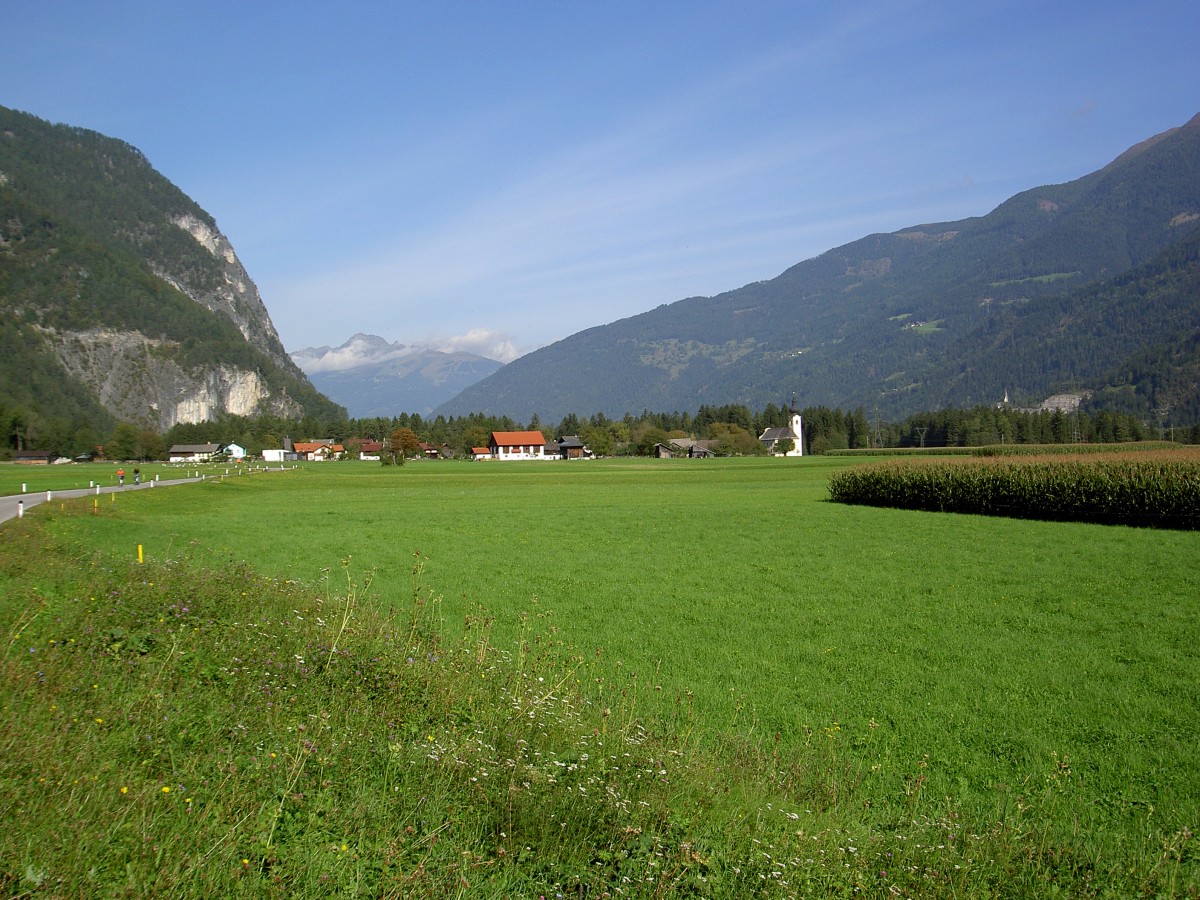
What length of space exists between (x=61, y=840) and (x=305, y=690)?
2.90 m

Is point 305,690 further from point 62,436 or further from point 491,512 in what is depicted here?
point 62,436

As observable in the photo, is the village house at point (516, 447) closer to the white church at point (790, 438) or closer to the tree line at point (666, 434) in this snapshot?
→ the tree line at point (666, 434)

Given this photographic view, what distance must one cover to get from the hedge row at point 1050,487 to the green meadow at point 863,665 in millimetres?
3977

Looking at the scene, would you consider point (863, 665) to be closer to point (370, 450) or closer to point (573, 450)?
point (573, 450)

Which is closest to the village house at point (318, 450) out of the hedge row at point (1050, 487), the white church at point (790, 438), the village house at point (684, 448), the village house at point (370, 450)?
the village house at point (370, 450)

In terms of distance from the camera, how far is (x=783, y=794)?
6.69 meters

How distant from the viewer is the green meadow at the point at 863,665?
5.64 metres

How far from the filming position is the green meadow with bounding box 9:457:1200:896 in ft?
18.5

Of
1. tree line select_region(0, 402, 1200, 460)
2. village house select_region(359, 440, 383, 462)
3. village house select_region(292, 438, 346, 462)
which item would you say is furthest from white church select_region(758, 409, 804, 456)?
village house select_region(292, 438, 346, 462)

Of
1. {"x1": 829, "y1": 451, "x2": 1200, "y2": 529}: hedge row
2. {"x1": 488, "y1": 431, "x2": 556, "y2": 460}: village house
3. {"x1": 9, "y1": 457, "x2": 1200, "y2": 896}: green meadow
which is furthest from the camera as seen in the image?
{"x1": 488, "y1": 431, "x2": 556, "y2": 460}: village house

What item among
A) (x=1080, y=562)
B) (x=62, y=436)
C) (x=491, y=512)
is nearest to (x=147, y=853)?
(x=1080, y=562)

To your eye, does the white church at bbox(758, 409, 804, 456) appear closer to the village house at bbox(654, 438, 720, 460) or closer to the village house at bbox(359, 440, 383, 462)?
the village house at bbox(654, 438, 720, 460)

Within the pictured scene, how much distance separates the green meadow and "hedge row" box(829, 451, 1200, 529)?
13.0ft

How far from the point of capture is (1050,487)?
3284 centimetres
